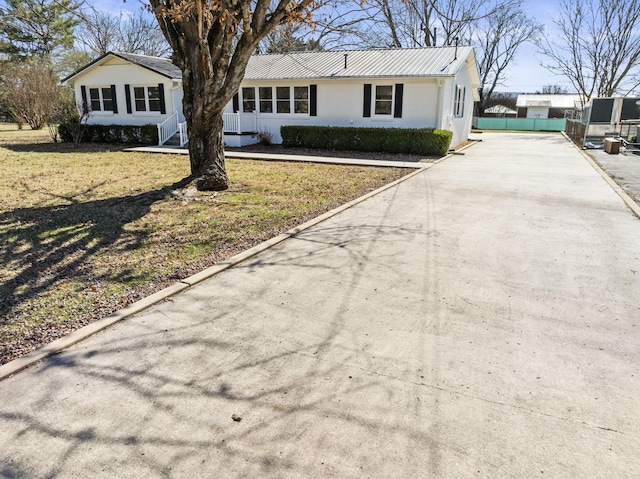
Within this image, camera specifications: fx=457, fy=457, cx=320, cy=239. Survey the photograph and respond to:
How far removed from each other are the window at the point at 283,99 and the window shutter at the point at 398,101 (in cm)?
456

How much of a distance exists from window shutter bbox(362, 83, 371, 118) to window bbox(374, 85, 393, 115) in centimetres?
30

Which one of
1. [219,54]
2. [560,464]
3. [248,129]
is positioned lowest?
[560,464]

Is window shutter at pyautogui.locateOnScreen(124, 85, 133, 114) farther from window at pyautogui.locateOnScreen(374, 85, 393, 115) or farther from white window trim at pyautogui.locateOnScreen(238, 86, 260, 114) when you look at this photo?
window at pyautogui.locateOnScreen(374, 85, 393, 115)

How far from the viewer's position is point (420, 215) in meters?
7.38

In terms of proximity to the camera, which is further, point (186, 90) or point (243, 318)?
point (186, 90)

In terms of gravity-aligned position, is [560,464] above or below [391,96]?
below

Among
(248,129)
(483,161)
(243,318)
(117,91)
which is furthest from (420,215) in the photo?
(117,91)

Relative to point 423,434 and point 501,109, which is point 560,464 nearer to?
point 423,434

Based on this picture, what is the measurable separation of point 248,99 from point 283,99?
5.43ft

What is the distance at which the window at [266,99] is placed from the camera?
19219 millimetres

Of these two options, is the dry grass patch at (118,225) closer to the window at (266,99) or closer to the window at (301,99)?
the window at (301,99)

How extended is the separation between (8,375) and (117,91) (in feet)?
67.9

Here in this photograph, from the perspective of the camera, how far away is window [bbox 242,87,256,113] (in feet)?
64.1

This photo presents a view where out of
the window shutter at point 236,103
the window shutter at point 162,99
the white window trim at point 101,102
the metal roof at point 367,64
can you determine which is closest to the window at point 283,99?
the window shutter at point 236,103
